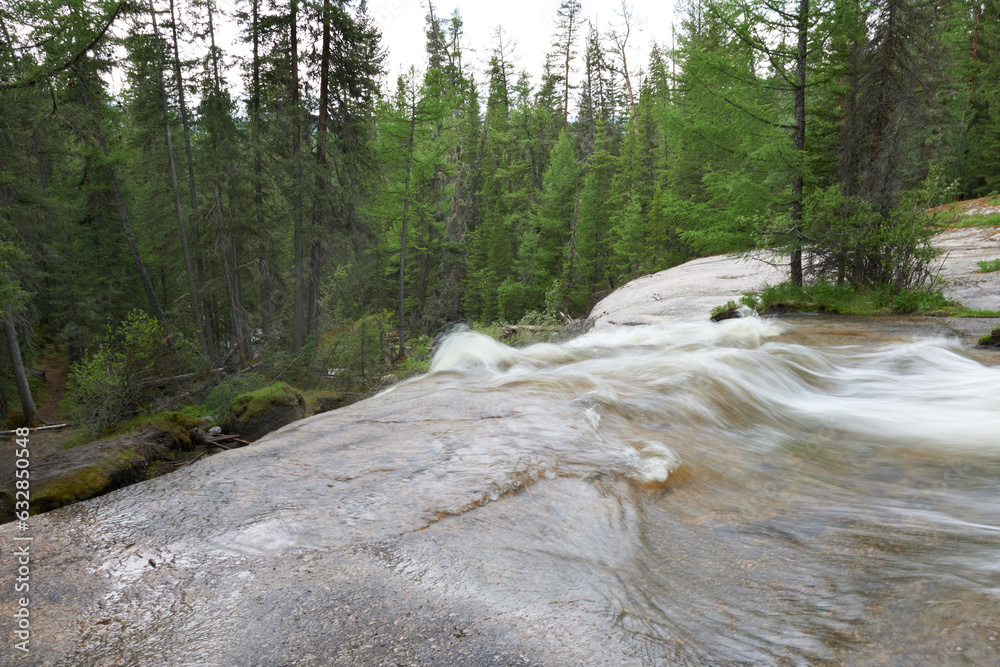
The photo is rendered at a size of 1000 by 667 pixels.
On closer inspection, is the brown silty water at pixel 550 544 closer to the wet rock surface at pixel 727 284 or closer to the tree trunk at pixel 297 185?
the wet rock surface at pixel 727 284

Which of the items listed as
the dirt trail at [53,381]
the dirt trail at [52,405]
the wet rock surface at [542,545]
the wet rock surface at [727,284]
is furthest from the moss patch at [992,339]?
the dirt trail at [53,381]

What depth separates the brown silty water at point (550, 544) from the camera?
62.1 inches

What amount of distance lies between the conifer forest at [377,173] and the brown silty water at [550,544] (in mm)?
4696

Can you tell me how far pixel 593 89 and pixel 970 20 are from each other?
79.0ft

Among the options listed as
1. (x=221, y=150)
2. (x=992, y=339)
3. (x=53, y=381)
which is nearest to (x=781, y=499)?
(x=992, y=339)

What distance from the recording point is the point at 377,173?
1878 centimetres

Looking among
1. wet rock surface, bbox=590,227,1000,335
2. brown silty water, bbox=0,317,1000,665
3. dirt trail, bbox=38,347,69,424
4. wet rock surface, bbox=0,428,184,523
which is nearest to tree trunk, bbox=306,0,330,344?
wet rock surface, bbox=590,227,1000,335

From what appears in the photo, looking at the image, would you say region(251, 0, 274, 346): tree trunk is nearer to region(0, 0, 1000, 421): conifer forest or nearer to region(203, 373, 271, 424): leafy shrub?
region(0, 0, 1000, 421): conifer forest

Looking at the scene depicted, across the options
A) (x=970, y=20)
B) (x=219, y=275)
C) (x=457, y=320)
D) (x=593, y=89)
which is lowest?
(x=457, y=320)

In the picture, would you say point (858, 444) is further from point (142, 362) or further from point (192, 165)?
point (192, 165)

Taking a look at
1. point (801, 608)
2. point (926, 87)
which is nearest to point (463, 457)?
point (801, 608)

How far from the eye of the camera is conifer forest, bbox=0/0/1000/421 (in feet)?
32.2

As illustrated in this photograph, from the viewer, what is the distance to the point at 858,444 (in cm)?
380

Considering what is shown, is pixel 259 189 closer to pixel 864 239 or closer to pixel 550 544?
pixel 864 239
